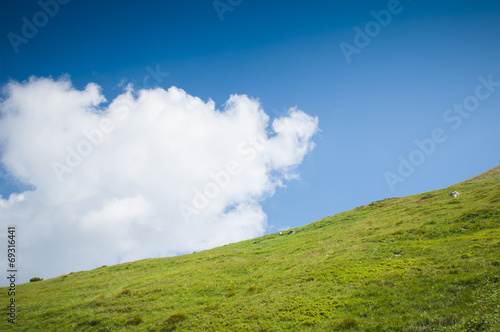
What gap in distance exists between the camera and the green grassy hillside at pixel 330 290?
16562mm

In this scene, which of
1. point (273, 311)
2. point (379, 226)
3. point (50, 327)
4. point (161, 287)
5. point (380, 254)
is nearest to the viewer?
point (273, 311)

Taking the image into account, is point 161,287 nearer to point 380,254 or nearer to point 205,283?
point 205,283

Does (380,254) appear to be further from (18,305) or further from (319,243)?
(18,305)

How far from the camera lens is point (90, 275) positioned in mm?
48594

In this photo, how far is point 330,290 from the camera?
74.3 ft

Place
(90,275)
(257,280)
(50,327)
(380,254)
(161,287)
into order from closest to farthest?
(50,327) < (380,254) < (257,280) < (161,287) < (90,275)

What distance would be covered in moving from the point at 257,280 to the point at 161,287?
44.3 ft

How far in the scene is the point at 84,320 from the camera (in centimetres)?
2502

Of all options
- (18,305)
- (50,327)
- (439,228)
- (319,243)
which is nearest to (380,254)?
(439,228)

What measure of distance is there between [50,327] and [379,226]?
4693cm

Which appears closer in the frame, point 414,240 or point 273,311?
point 273,311

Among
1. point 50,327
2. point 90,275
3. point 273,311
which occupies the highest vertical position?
point 90,275

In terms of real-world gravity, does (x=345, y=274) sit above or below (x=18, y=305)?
below

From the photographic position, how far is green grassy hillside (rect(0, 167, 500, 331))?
16562 millimetres
